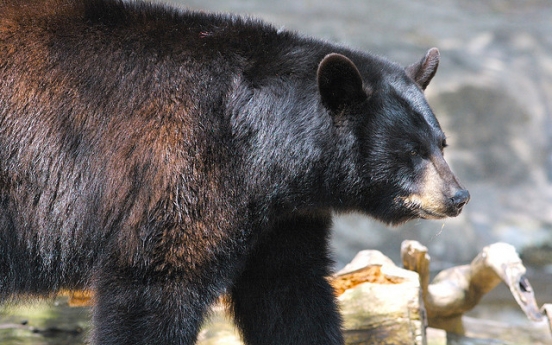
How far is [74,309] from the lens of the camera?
6.12m

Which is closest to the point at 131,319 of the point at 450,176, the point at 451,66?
the point at 450,176

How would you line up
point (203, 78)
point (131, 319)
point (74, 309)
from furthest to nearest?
1. point (74, 309)
2. point (203, 78)
3. point (131, 319)

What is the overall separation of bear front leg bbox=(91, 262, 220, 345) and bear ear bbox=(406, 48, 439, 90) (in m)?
1.96

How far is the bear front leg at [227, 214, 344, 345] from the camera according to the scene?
473 cm

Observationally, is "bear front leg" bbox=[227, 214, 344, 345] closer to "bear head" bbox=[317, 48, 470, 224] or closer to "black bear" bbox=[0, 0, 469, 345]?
"black bear" bbox=[0, 0, 469, 345]

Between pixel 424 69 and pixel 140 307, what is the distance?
236 cm

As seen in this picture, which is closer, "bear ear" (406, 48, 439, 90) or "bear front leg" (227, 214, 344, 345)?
"bear front leg" (227, 214, 344, 345)

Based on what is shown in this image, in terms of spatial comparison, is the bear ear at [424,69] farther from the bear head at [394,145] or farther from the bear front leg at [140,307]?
the bear front leg at [140,307]

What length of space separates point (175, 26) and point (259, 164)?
0.96m

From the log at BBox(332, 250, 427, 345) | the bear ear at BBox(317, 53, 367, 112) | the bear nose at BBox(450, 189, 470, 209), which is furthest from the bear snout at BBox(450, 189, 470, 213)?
the log at BBox(332, 250, 427, 345)

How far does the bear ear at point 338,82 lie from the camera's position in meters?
4.18

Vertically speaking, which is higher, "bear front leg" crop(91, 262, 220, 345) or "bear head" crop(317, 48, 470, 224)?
"bear head" crop(317, 48, 470, 224)

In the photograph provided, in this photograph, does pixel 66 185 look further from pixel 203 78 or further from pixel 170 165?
pixel 203 78

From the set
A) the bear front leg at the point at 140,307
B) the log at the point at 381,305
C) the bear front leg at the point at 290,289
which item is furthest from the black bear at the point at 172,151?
the log at the point at 381,305
